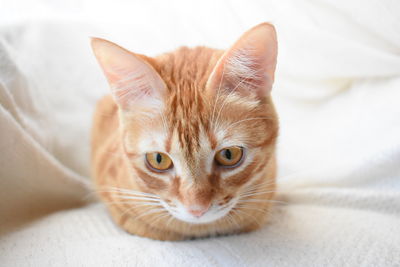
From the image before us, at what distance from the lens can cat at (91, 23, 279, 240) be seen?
1.07 meters

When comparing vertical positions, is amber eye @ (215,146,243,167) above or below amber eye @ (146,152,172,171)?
above

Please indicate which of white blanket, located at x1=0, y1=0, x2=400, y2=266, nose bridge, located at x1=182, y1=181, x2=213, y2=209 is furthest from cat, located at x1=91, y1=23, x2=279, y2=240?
white blanket, located at x1=0, y1=0, x2=400, y2=266

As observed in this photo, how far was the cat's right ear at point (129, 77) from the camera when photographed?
1.06 metres

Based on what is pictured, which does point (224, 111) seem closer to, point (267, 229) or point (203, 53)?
point (203, 53)

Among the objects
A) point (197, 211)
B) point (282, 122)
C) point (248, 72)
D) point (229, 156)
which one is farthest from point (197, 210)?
point (282, 122)

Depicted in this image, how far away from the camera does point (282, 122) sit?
1.78 meters

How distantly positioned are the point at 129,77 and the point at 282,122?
88 centimetres

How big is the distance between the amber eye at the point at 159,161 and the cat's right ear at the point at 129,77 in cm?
14

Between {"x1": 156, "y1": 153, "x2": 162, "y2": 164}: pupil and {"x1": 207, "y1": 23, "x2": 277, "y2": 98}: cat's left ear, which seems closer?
{"x1": 207, "y1": 23, "x2": 277, "y2": 98}: cat's left ear

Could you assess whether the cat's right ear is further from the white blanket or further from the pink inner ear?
the white blanket

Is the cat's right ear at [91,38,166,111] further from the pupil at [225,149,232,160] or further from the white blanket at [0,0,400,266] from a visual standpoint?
the white blanket at [0,0,400,266]

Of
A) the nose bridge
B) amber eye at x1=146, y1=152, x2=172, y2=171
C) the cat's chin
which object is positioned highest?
amber eye at x1=146, y1=152, x2=172, y2=171

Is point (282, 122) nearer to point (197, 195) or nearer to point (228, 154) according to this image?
point (228, 154)

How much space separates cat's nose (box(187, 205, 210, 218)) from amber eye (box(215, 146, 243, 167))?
0.13 metres
